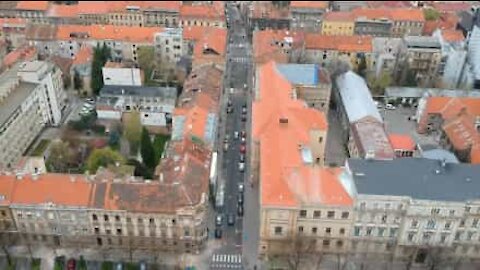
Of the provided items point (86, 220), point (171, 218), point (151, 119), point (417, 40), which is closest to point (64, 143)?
point (151, 119)

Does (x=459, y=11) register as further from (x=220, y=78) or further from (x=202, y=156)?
(x=202, y=156)

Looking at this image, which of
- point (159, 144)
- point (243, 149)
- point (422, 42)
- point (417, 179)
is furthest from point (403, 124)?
point (159, 144)

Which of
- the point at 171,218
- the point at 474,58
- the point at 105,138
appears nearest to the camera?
the point at 171,218

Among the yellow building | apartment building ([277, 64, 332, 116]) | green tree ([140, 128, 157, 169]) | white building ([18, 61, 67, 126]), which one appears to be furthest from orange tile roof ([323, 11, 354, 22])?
green tree ([140, 128, 157, 169])

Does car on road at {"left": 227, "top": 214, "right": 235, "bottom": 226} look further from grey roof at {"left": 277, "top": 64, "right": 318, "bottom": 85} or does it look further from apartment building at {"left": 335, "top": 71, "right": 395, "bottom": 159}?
grey roof at {"left": 277, "top": 64, "right": 318, "bottom": 85}

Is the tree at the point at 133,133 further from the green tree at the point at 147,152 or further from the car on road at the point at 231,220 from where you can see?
the car on road at the point at 231,220

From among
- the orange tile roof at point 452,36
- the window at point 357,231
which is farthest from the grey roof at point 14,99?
the orange tile roof at point 452,36
